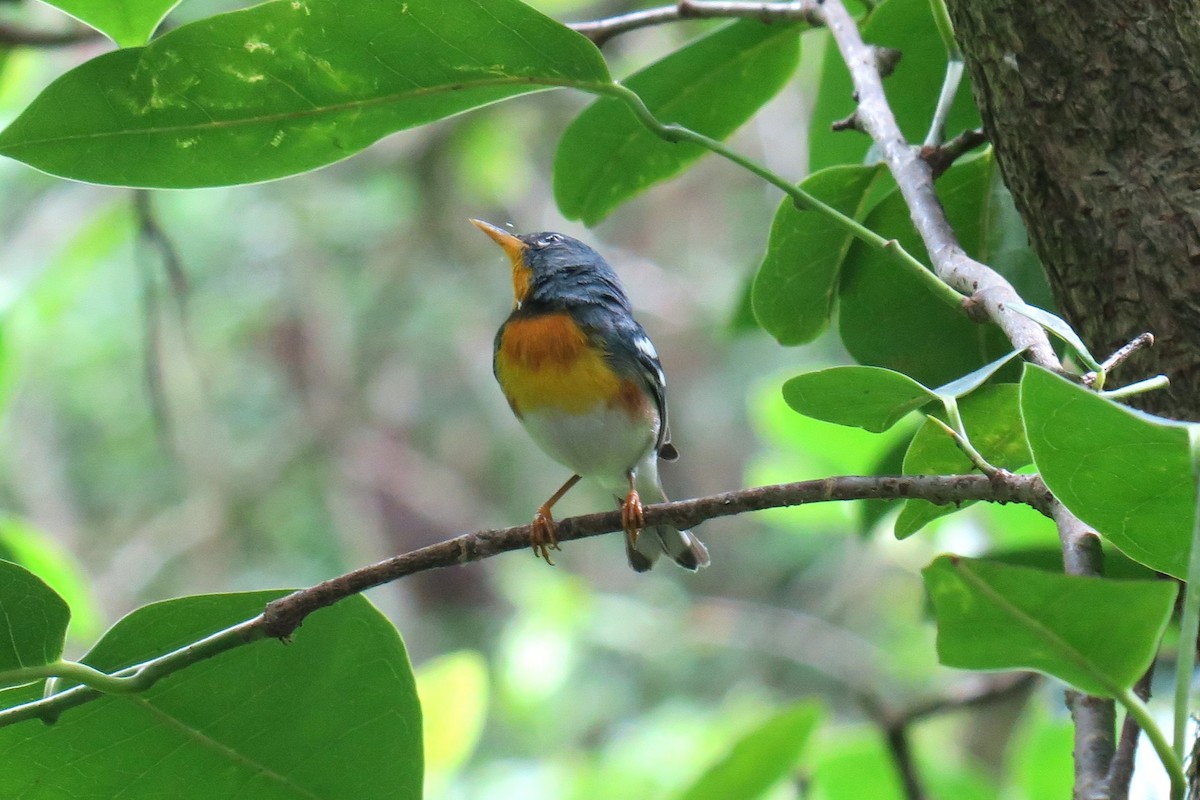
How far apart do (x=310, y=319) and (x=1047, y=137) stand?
27.6 feet

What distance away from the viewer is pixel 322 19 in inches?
62.7

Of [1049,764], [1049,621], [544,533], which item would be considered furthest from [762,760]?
[1049,621]

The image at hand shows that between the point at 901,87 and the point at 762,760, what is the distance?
1379 mm

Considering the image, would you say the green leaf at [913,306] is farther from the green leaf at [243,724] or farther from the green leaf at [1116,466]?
the green leaf at [243,724]

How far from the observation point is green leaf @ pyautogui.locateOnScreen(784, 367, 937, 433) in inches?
50.2

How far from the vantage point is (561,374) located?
3.11m

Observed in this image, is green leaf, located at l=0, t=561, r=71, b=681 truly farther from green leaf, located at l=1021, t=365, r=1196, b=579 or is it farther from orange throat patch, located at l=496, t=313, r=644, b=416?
orange throat patch, located at l=496, t=313, r=644, b=416

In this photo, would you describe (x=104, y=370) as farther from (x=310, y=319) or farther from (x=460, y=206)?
(x=460, y=206)

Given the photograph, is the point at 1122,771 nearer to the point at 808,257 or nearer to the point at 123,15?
the point at 808,257

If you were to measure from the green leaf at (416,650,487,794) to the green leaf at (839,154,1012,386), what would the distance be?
1.73m

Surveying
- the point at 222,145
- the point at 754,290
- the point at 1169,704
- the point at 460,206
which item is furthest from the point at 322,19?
the point at 460,206

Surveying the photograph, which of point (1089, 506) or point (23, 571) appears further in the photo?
point (23, 571)

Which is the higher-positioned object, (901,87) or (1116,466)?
(901,87)

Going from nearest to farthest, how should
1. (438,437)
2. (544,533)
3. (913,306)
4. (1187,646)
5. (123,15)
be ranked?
(1187,646), (123,15), (913,306), (544,533), (438,437)
